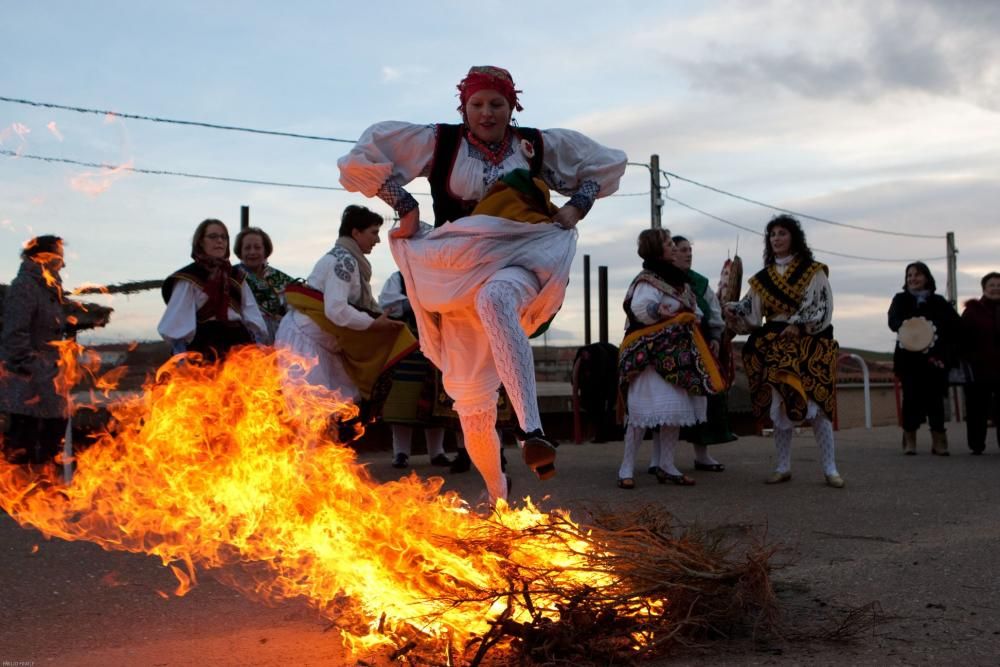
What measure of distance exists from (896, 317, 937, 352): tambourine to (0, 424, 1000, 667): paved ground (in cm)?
331

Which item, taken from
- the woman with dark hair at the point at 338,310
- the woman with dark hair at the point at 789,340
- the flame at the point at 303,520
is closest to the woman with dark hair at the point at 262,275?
the woman with dark hair at the point at 338,310

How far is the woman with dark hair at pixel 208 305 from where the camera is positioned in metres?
6.91

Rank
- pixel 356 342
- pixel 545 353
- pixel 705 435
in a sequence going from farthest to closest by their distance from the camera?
1. pixel 545 353
2. pixel 705 435
3. pixel 356 342

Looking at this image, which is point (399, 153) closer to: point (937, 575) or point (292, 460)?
point (292, 460)

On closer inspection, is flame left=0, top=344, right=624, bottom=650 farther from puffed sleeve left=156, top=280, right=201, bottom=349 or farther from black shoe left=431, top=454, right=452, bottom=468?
black shoe left=431, top=454, right=452, bottom=468

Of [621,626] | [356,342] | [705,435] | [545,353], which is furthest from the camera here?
[545,353]

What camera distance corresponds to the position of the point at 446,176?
4445 mm

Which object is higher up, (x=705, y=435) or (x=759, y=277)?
(x=759, y=277)

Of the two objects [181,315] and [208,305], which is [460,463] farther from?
[181,315]

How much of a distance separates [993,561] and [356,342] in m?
4.87

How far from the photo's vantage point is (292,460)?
12.5ft

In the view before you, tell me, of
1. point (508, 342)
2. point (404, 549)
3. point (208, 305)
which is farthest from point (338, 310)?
point (404, 549)

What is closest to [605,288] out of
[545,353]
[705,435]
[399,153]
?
[545,353]

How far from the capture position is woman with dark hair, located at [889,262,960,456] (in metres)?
10.4
